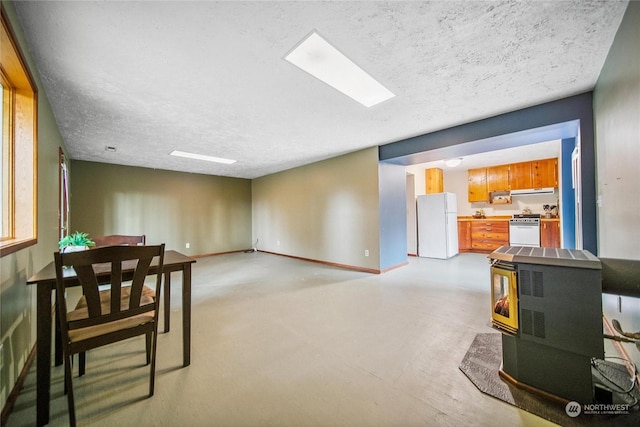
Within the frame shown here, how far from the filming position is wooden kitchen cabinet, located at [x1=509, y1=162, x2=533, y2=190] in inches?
233

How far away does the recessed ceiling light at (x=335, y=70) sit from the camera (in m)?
1.76

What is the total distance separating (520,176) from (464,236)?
6.51 feet

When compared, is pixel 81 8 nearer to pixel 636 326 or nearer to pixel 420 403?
pixel 420 403

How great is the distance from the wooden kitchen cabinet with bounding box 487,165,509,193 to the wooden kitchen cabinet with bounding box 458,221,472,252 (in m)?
1.11

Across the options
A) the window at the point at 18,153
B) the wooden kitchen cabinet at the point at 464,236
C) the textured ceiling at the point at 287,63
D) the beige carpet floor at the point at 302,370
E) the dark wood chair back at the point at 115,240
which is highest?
the textured ceiling at the point at 287,63

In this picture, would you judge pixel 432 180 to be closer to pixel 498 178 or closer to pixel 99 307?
pixel 498 178

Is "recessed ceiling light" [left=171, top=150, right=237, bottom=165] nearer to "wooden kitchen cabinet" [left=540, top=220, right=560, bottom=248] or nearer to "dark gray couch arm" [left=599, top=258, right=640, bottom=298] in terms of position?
"dark gray couch arm" [left=599, top=258, right=640, bottom=298]

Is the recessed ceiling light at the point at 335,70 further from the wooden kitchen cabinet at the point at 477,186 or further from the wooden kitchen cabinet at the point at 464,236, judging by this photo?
the wooden kitchen cabinet at the point at 477,186

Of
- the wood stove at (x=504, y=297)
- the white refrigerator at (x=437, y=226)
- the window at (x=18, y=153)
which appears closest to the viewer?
the wood stove at (x=504, y=297)

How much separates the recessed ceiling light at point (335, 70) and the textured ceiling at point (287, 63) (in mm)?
76

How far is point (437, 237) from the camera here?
5715mm

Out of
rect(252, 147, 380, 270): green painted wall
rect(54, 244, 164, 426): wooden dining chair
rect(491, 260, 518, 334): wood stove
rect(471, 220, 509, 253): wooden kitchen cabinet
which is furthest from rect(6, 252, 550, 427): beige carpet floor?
rect(471, 220, 509, 253): wooden kitchen cabinet

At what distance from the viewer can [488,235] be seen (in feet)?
20.6

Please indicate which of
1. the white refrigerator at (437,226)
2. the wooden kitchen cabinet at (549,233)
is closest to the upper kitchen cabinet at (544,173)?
the wooden kitchen cabinet at (549,233)
